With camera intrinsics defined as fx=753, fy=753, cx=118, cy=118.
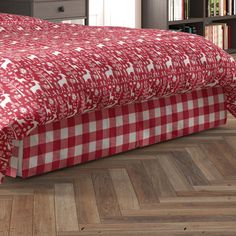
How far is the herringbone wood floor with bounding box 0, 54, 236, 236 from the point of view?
2.48 meters

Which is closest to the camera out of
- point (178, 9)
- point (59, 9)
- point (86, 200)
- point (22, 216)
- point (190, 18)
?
point (22, 216)

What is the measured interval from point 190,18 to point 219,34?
0.38m

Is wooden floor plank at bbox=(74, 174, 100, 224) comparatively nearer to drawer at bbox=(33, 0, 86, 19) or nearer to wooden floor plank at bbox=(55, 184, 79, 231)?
wooden floor plank at bbox=(55, 184, 79, 231)

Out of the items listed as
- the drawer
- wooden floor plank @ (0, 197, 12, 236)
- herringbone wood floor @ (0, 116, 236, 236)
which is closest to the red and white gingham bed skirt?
herringbone wood floor @ (0, 116, 236, 236)

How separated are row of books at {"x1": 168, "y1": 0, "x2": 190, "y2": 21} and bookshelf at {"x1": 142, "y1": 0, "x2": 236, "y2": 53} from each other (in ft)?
0.10

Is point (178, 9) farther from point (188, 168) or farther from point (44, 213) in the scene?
point (44, 213)

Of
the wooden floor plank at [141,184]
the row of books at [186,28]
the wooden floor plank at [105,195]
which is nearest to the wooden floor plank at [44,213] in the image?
the wooden floor plank at [105,195]

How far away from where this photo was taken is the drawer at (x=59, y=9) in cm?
510

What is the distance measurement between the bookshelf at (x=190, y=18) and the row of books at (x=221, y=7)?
3cm

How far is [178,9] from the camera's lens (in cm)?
606

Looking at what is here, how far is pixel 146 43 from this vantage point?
3498 mm

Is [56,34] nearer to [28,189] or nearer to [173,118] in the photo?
[173,118]

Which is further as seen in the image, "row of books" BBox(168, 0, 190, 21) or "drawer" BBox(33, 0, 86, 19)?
"row of books" BBox(168, 0, 190, 21)

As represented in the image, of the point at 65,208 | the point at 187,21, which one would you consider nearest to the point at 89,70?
the point at 65,208
